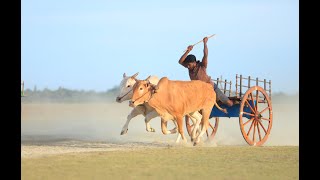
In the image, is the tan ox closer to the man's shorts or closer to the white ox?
the white ox

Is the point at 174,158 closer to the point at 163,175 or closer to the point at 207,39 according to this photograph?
the point at 163,175

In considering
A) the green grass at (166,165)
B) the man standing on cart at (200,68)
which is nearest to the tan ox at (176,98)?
the man standing on cart at (200,68)

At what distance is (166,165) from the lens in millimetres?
11977

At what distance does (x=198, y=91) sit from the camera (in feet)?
52.9

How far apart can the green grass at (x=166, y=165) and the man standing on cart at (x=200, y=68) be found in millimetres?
2787

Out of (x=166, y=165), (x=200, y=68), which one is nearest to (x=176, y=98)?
(x=200, y=68)

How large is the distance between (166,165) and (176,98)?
12.5ft

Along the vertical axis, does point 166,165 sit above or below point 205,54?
below

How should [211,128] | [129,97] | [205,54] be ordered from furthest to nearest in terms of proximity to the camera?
[211,128] < [205,54] < [129,97]

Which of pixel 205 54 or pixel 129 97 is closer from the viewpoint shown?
pixel 129 97

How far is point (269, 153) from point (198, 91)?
2.57 metres

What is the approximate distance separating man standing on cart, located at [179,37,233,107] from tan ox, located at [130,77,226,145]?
0.44m

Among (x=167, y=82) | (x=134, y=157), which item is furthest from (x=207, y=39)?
(x=134, y=157)

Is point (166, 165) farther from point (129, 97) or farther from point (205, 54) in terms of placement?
point (205, 54)
